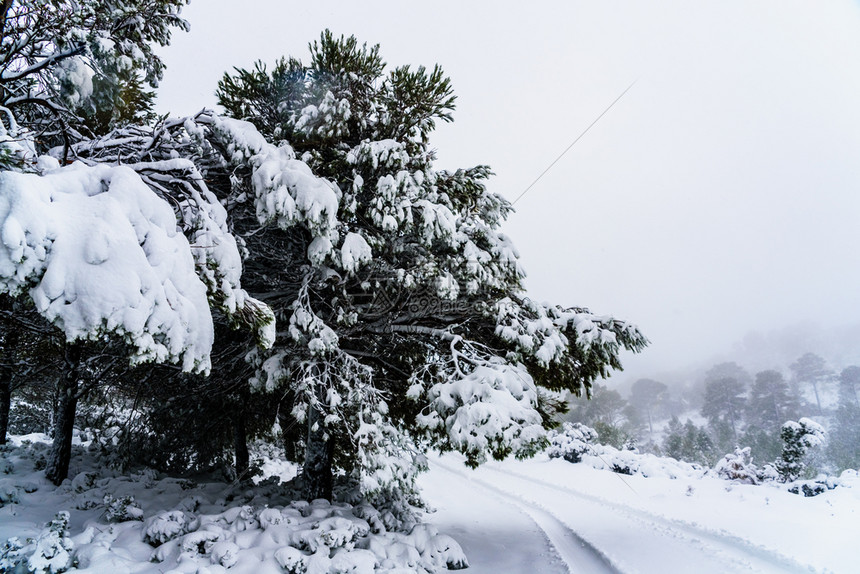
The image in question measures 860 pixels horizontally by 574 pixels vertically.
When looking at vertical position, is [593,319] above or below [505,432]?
above

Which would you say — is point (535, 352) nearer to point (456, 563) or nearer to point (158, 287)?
point (456, 563)

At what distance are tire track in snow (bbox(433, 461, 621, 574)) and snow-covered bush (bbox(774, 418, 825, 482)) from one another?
934 cm

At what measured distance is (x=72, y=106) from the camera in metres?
4.46

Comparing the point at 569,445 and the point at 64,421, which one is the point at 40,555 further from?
the point at 569,445

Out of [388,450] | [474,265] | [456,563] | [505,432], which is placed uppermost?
[474,265]

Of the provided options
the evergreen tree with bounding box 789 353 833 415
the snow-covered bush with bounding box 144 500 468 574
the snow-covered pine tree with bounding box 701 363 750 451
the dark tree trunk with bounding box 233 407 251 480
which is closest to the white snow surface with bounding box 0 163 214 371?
the snow-covered bush with bounding box 144 500 468 574

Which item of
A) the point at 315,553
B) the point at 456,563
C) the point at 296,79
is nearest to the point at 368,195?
the point at 296,79

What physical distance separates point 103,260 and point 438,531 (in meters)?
7.14

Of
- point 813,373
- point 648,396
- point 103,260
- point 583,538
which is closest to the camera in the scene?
point 103,260

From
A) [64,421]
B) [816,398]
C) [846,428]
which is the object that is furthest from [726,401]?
[64,421]

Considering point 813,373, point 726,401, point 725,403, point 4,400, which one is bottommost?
point 4,400

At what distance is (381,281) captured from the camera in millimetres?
7445

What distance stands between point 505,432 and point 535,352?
1.74 metres

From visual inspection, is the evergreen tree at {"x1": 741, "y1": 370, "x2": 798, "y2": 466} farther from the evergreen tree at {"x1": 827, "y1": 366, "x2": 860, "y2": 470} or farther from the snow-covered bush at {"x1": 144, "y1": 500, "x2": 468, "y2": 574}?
the snow-covered bush at {"x1": 144, "y1": 500, "x2": 468, "y2": 574}
